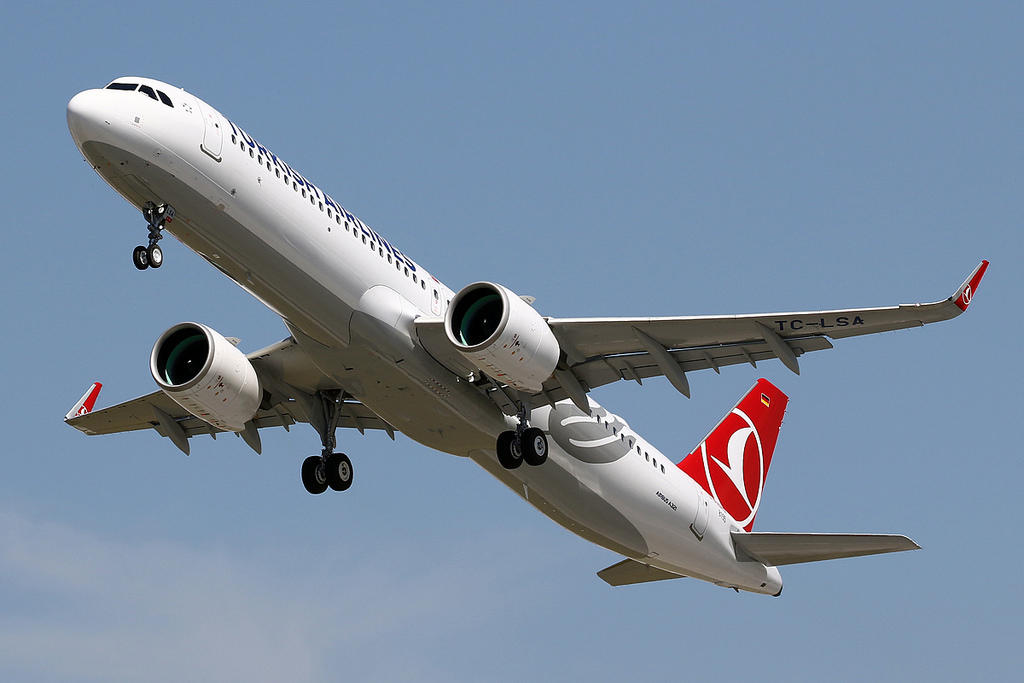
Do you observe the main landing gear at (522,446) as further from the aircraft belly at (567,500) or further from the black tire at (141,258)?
the black tire at (141,258)

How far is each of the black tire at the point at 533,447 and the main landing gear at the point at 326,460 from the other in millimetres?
4517

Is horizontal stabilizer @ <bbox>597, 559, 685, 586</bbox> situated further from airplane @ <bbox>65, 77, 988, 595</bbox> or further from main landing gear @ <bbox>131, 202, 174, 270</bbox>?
main landing gear @ <bbox>131, 202, 174, 270</bbox>

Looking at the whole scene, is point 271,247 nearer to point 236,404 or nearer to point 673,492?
point 236,404

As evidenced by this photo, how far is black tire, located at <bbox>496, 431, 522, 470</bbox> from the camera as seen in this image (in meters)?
25.1

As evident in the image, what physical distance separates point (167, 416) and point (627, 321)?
11.9m

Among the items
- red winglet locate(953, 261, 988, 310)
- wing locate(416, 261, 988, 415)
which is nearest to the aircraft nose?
wing locate(416, 261, 988, 415)

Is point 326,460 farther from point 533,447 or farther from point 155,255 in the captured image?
point 155,255

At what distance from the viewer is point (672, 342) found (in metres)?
24.0

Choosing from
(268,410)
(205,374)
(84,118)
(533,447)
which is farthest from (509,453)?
(84,118)

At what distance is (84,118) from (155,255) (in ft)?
8.13

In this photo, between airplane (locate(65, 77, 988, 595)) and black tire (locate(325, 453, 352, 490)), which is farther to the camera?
black tire (locate(325, 453, 352, 490))

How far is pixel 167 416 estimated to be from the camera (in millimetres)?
30094

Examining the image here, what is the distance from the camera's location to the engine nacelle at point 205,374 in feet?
83.3

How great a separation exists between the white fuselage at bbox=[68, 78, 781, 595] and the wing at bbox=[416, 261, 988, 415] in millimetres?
776
